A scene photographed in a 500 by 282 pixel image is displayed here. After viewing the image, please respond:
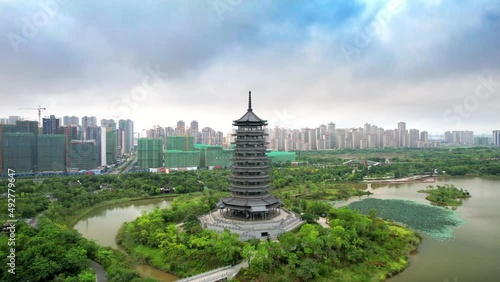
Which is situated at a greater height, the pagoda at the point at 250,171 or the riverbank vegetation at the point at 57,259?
the pagoda at the point at 250,171

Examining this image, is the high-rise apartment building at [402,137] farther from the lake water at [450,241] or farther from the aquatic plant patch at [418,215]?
the aquatic plant patch at [418,215]

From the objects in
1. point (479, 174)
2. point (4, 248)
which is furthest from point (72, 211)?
point (479, 174)

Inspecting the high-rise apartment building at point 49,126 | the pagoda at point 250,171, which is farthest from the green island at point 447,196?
the high-rise apartment building at point 49,126

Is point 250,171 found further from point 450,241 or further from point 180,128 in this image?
point 180,128

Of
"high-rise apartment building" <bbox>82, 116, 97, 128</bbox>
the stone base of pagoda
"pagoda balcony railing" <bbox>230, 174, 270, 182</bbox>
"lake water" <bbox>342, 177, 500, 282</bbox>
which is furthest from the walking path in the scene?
"high-rise apartment building" <bbox>82, 116, 97, 128</bbox>

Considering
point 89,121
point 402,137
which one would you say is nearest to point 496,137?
point 402,137

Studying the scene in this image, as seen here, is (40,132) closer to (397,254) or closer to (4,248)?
(4,248)
